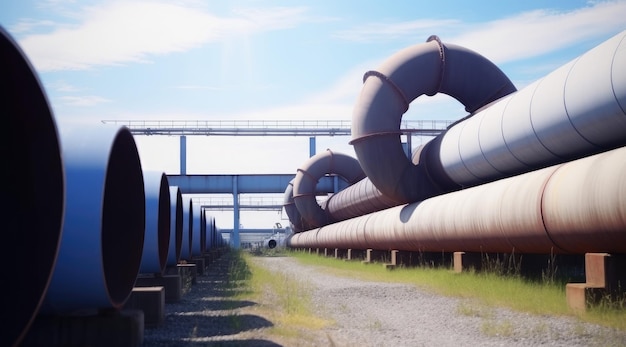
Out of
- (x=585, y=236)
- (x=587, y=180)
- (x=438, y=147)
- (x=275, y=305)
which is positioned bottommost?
(x=275, y=305)

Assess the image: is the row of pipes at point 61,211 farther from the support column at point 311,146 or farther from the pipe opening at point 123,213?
the support column at point 311,146

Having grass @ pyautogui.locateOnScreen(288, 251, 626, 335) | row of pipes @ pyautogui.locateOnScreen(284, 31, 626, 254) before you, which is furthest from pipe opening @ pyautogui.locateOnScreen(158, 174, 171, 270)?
row of pipes @ pyautogui.locateOnScreen(284, 31, 626, 254)

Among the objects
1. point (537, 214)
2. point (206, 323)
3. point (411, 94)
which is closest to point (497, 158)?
point (537, 214)

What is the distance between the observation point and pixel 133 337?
6125 mm

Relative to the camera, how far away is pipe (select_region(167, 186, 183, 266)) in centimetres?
1190

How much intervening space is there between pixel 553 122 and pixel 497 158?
234 cm

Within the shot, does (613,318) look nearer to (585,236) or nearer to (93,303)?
(585,236)

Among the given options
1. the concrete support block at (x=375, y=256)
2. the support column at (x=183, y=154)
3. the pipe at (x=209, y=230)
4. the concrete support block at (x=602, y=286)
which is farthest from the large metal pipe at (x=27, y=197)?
the support column at (x=183, y=154)

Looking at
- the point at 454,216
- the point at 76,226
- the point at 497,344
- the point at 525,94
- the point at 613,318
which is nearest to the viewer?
the point at 76,226

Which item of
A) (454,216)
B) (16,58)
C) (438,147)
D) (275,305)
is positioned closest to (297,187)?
(438,147)

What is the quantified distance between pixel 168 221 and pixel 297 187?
19.1m

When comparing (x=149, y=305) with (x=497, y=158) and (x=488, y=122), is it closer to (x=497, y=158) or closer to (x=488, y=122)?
(x=497, y=158)

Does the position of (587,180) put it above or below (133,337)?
above

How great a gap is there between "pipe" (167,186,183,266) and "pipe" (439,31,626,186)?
5.48m
